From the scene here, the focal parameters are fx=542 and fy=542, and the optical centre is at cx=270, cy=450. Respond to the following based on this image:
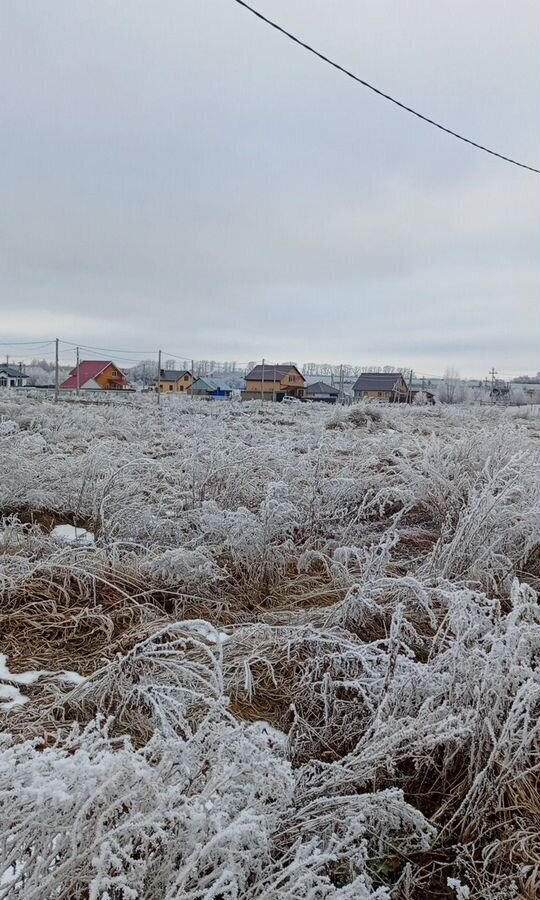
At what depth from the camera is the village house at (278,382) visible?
4178 centimetres

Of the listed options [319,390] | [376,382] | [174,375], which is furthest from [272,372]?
[174,375]

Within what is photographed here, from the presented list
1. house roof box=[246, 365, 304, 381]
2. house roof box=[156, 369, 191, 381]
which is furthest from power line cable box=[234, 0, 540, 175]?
house roof box=[156, 369, 191, 381]

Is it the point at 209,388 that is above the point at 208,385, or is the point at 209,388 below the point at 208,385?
below

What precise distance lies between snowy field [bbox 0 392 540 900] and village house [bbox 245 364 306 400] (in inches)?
1426

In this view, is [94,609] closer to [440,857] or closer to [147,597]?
[147,597]

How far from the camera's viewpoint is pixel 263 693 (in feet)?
7.46

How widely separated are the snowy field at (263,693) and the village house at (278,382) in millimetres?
36224

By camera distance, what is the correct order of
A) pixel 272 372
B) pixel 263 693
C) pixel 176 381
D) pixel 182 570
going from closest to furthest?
pixel 263 693
pixel 182 570
pixel 272 372
pixel 176 381

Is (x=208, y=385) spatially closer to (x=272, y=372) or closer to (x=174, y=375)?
(x=174, y=375)

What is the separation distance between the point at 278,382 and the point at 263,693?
4041cm

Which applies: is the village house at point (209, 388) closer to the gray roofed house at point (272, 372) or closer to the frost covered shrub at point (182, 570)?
the gray roofed house at point (272, 372)

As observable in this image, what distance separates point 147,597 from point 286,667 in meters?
1.04

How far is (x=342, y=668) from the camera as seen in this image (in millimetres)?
2197

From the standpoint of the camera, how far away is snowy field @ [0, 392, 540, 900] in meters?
1.14
